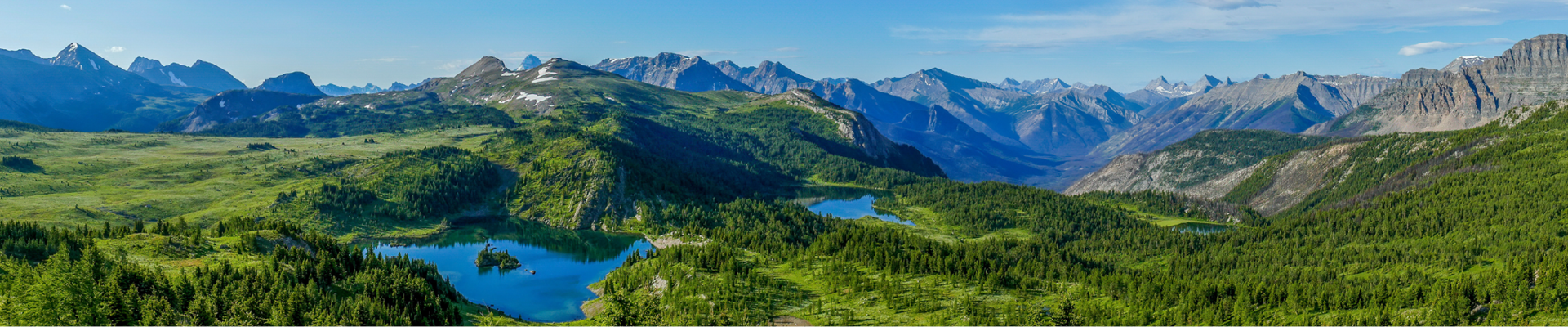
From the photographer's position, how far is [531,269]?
162m

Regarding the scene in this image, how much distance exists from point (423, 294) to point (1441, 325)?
123964mm

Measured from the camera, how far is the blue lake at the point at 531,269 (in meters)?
132

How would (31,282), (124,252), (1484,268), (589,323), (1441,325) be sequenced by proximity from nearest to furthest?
(31,282) < (1441,325) < (124,252) < (589,323) < (1484,268)

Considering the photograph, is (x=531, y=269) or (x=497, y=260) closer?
(x=531, y=269)

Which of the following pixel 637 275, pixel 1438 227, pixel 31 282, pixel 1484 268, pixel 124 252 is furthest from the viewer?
pixel 1438 227

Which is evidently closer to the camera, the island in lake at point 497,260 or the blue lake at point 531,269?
the blue lake at point 531,269

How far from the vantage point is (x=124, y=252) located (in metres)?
104

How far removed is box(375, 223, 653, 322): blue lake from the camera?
13175 cm

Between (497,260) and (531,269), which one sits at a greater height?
(497,260)

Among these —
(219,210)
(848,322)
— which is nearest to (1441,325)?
(848,322)

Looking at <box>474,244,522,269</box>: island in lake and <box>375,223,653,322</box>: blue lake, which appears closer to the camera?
<box>375,223,653,322</box>: blue lake

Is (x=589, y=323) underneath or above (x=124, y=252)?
underneath

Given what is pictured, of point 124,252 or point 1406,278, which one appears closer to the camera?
point 124,252

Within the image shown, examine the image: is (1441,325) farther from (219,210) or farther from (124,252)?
(219,210)
